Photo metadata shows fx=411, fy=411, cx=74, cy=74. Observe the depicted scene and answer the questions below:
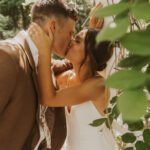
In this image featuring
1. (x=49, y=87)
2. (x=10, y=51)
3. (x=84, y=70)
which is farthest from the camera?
(x=84, y=70)

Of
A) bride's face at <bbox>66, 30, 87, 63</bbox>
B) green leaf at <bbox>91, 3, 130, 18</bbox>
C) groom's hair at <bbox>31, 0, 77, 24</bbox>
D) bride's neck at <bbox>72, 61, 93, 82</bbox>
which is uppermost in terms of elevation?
green leaf at <bbox>91, 3, 130, 18</bbox>

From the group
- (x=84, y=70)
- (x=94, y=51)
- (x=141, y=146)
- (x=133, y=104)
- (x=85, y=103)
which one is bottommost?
(x=85, y=103)

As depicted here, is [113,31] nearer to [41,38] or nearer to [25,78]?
[25,78]

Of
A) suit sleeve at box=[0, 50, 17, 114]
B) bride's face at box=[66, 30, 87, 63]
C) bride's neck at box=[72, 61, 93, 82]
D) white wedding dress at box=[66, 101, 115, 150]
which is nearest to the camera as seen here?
suit sleeve at box=[0, 50, 17, 114]

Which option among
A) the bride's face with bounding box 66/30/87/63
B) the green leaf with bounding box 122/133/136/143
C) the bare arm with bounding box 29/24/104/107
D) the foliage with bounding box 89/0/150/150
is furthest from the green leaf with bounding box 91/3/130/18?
the bride's face with bounding box 66/30/87/63

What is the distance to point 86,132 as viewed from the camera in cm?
268

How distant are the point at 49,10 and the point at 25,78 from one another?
46 centimetres

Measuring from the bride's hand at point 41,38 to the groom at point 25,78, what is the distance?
3 centimetres

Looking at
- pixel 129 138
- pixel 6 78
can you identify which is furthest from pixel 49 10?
pixel 129 138

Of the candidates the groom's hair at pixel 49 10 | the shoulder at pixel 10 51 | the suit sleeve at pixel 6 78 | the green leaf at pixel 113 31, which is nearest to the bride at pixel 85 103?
the groom's hair at pixel 49 10

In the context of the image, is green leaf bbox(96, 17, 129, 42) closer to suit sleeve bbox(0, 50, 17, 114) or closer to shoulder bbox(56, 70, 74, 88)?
suit sleeve bbox(0, 50, 17, 114)

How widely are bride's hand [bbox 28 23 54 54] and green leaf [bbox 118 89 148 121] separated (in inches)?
65.7

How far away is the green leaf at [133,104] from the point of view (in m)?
0.46

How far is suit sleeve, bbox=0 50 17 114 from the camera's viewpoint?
190 cm
